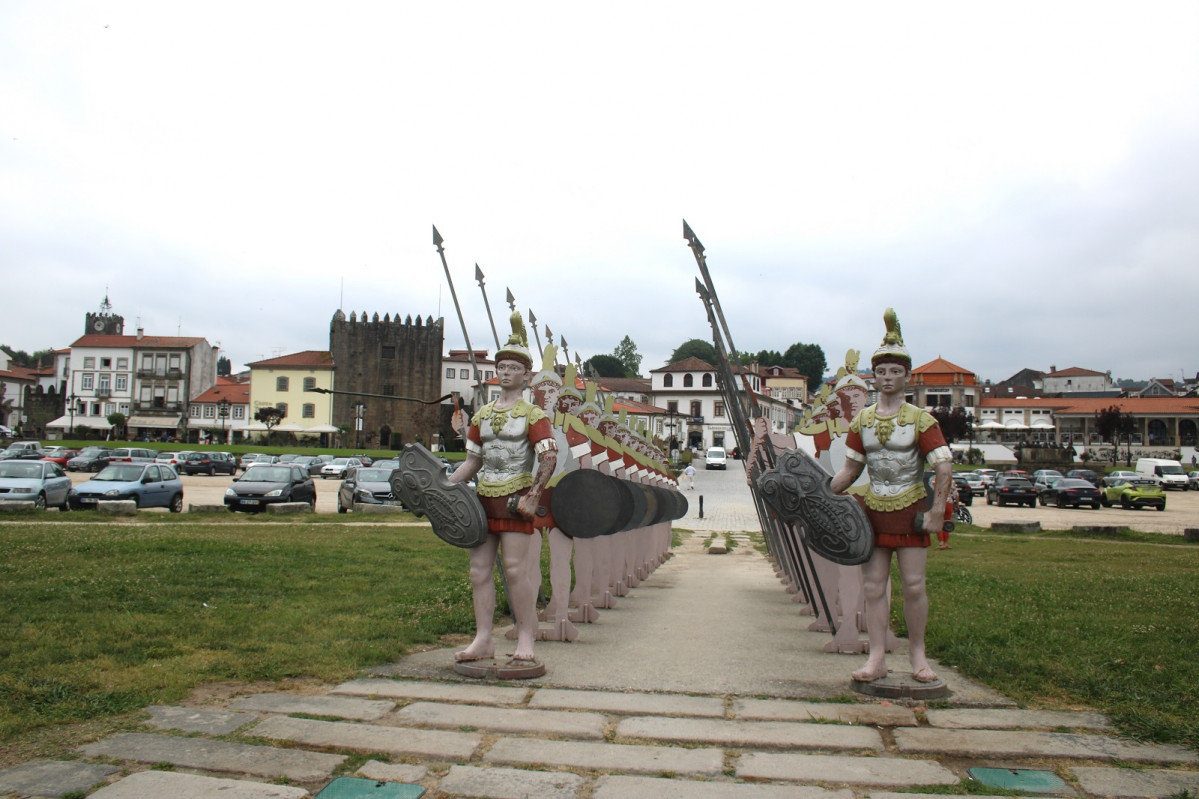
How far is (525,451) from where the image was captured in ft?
20.0

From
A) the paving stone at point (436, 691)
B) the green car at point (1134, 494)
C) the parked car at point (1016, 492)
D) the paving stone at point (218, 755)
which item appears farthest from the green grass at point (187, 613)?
the green car at point (1134, 494)

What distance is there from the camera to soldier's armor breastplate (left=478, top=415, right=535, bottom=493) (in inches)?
239

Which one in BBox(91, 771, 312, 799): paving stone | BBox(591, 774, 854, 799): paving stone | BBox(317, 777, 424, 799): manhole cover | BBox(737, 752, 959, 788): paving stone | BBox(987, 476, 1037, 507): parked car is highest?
BBox(91, 771, 312, 799): paving stone

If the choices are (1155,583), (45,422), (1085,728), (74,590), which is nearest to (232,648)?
(74,590)

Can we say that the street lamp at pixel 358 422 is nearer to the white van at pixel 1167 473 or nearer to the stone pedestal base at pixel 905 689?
the white van at pixel 1167 473

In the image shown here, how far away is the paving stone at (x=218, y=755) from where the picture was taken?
380 cm

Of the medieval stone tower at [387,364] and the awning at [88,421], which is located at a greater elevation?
the medieval stone tower at [387,364]

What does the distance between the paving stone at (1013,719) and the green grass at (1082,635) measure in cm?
14

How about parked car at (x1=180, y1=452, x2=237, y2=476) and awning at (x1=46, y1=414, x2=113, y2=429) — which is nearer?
parked car at (x1=180, y1=452, x2=237, y2=476)

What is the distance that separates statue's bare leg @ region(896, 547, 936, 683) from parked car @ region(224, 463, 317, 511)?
58.2 feet

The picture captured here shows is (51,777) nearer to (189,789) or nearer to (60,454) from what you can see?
(189,789)

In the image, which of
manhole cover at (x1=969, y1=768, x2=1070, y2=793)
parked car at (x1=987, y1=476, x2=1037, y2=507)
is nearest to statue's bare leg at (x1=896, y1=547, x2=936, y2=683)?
manhole cover at (x1=969, y1=768, x2=1070, y2=793)

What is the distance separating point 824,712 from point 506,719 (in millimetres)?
1747

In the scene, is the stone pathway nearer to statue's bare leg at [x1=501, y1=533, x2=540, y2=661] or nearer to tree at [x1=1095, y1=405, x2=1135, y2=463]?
statue's bare leg at [x1=501, y1=533, x2=540, y2=661]
